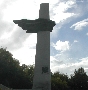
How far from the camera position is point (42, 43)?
89.1 feet

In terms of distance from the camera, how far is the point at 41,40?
2731cm

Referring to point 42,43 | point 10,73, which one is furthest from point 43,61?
point 10,73

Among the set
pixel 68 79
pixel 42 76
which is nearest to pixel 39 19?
pixel 42 76

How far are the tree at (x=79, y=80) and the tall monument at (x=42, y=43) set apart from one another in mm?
57068

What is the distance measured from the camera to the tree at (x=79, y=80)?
81.1 m

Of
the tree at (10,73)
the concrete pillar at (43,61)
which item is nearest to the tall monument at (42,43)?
the concrete pillar at (43,61)

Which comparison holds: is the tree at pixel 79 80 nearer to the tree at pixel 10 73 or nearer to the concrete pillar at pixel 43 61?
the tree at pixel 10 73

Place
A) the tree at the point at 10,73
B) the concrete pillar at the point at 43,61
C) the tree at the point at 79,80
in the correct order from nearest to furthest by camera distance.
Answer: the concrete pillar at the point at 43,61
the tree at the point at 10,73
the tree at the point at 79,80

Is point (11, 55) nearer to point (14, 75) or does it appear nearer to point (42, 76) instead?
point (14, 75)

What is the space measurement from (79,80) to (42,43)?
58.3 meters

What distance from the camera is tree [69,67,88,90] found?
81.1m

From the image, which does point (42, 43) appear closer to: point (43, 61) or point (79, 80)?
point (43, 61)

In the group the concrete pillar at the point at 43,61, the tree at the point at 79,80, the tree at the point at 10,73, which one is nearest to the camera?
the concrete pillar at the point at 43,61

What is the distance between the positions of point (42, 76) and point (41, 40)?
4.39 m
